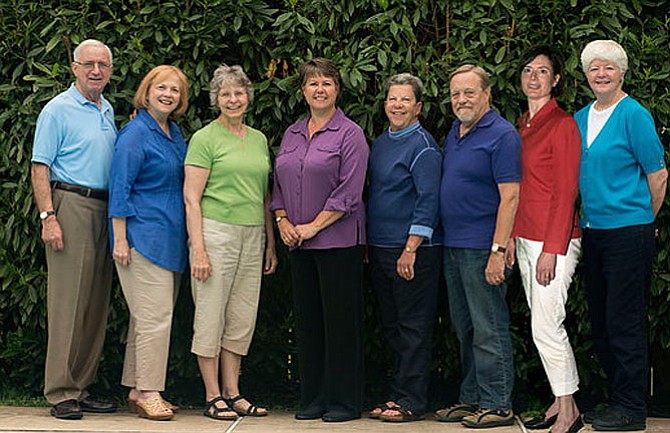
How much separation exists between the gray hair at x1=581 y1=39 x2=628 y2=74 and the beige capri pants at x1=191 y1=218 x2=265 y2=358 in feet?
6.40

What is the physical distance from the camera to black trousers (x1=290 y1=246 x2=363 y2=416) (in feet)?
21.1

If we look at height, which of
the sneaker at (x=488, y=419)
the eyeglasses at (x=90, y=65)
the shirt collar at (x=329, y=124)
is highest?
the eyeglasses at (x=90, y=65)

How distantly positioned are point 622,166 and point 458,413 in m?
1.59

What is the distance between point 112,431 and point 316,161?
5.74 feet

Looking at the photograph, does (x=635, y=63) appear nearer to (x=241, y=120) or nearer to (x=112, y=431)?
(x=241, y=120)

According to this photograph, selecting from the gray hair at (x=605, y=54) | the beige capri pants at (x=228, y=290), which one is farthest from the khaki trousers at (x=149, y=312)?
the gray hair at (x=605, y=54)

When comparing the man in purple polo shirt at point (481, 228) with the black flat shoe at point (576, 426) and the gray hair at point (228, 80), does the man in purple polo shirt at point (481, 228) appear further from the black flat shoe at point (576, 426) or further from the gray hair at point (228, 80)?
the gray hair at point (228, 80)

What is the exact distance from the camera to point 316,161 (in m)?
6.35

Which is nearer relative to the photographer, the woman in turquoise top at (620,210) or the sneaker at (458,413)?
the woman in turquoise top at (620,210)

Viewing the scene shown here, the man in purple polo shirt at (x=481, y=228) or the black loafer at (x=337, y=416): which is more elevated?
the man in purple polo shirt at (x=481, y=228)

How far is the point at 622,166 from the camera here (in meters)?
6.06

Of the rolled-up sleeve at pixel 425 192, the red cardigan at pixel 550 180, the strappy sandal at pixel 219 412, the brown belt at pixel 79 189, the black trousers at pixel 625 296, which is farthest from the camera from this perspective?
the strappy sandal at pixel 219 412

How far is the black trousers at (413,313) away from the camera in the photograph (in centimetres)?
643

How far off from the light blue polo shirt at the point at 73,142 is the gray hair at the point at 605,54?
8.41ft
